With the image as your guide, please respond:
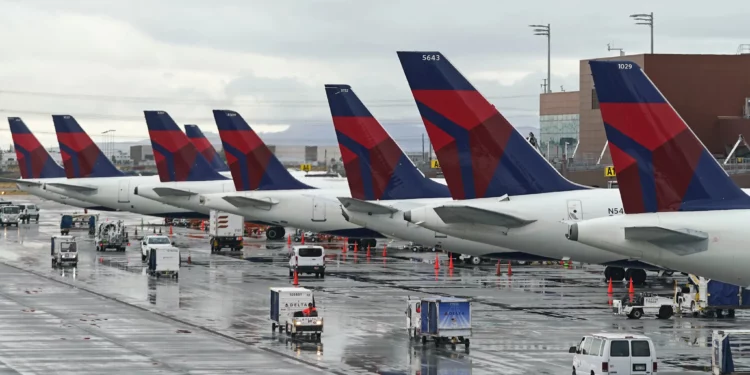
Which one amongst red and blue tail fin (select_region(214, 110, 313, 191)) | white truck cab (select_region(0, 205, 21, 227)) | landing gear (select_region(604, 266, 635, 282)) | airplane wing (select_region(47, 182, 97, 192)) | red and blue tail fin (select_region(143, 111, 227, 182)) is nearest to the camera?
landing gear (select_region(604, 266, 635, 282))

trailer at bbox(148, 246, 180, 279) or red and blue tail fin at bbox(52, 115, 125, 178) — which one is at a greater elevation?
red and blue tail fin at bbox(52, 115, 125, 178)

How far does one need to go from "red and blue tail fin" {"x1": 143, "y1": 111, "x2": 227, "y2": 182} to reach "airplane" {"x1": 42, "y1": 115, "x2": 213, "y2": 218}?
626cm

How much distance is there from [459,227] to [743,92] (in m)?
83.5

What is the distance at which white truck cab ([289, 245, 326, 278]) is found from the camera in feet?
229

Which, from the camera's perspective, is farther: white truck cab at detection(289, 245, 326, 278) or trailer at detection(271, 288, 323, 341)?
white truck cab at detection(289, 245, 326, 278)

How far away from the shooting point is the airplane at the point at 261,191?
8769 centimetres

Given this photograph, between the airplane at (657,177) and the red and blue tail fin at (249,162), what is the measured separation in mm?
56481

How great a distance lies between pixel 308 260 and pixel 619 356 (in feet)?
121

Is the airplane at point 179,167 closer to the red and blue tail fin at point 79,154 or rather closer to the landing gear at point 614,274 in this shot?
the red and blue tail fin at point 79,154

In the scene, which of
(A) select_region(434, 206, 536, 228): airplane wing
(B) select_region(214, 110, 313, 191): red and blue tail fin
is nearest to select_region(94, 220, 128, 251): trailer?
(B) select_region(214, 110, 313, 191): red and blue tail fin

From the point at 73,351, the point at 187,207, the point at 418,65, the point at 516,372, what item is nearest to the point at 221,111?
the point at 187,207

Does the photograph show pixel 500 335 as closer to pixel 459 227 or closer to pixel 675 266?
pixel 459 227

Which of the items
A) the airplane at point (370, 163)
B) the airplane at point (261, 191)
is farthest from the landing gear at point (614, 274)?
the airplane at point (261, 191)

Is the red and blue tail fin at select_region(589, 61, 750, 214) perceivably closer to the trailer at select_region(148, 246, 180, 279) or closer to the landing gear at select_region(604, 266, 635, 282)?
the landing gear at select_region(604, 266, 635, 282)
